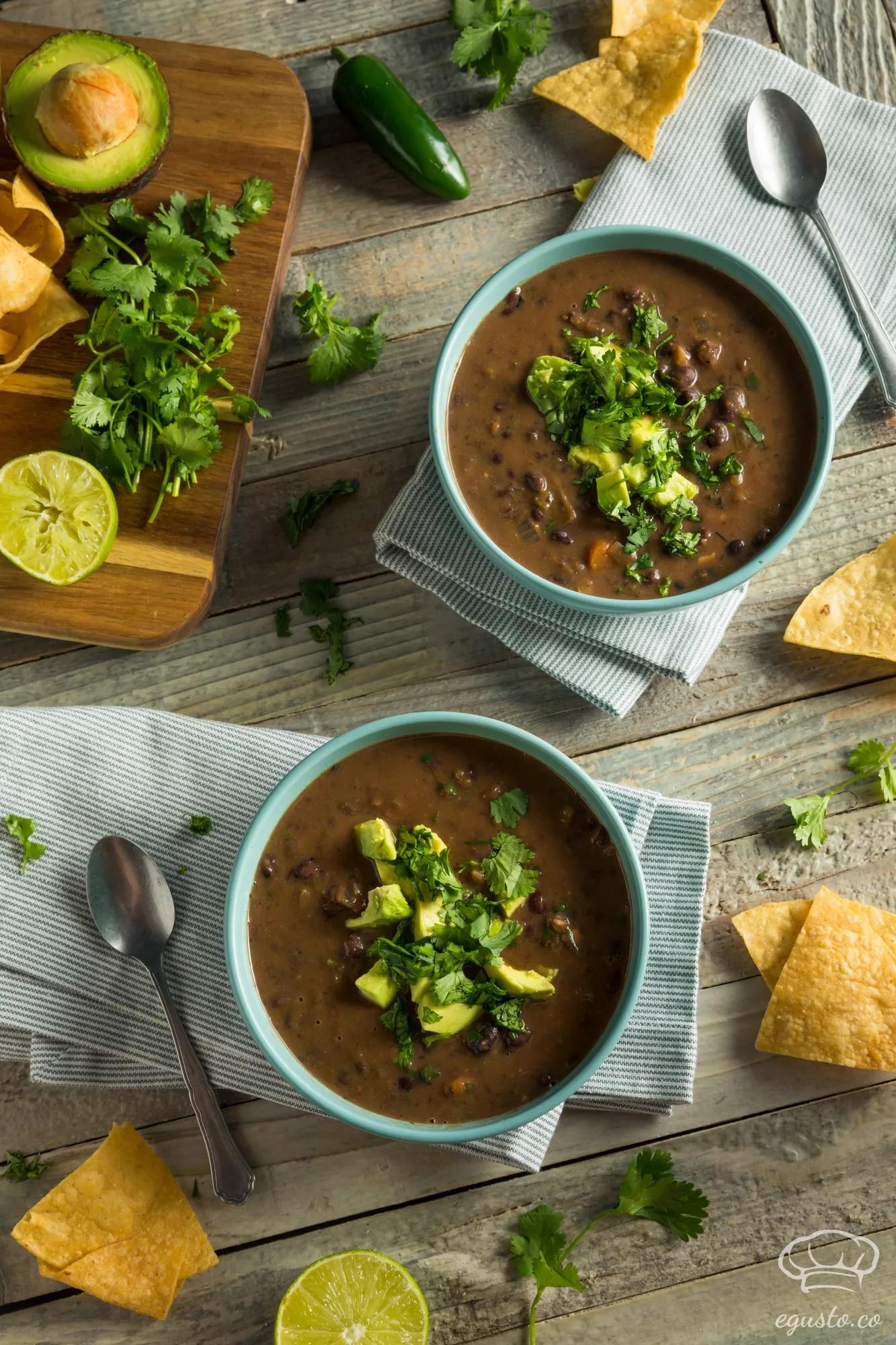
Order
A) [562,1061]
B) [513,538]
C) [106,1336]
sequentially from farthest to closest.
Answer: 1. [106,1336]
2. [513,538]
3. [562,1061]

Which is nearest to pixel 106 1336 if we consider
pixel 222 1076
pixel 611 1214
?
pixel 222 1076

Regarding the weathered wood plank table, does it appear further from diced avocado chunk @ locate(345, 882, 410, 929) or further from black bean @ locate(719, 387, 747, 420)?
diced avocado chunk @ locate(345, 882, 410, 929)

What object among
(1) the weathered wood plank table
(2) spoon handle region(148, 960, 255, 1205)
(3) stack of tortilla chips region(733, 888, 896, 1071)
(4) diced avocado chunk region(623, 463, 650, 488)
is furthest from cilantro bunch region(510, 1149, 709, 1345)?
(4) diced avocado chunk region(623, 463, 650, 488)

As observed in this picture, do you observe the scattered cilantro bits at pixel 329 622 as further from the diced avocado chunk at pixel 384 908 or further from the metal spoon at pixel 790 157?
the metal spoon at pixel 790 157

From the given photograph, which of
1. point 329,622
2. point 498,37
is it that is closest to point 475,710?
point 329,622

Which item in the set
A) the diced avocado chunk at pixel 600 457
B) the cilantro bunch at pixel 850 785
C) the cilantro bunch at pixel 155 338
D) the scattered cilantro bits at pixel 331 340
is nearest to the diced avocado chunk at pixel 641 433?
the diced avocado chunk at pixel 600 457

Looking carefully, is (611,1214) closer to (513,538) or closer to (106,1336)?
(106,1336)
